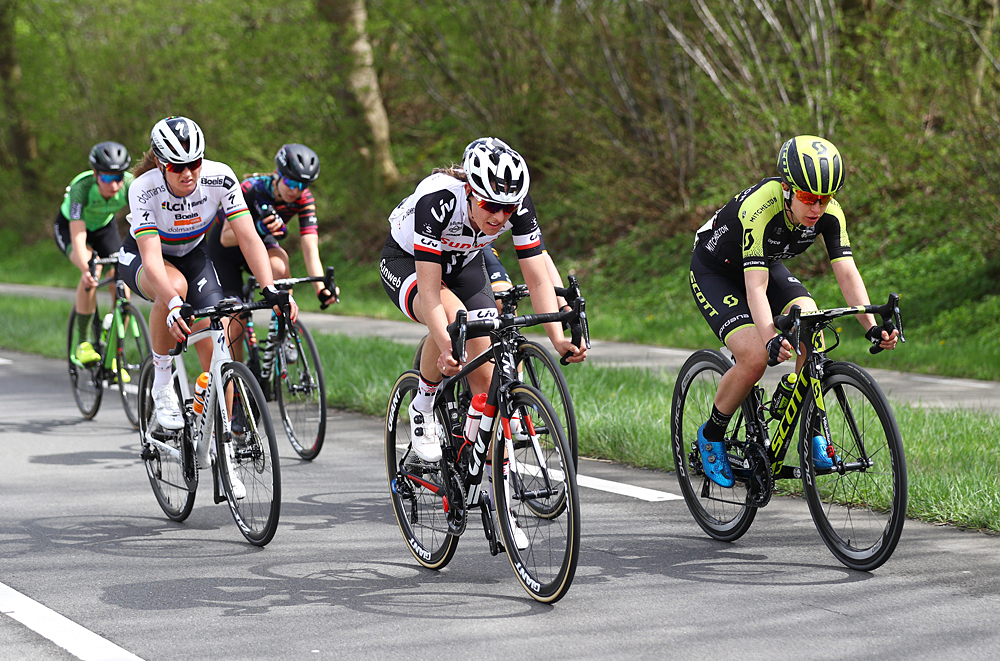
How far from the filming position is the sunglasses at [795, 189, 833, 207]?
4.75 metres

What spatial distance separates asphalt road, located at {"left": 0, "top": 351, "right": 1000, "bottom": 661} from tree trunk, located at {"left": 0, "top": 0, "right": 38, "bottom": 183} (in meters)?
27.8

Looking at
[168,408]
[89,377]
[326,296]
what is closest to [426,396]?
[168,408]

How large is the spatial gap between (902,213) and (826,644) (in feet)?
36.3

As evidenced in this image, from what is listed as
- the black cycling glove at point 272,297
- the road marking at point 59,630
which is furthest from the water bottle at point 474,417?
the black cycling glove at point 272,297

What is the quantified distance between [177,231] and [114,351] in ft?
9.97

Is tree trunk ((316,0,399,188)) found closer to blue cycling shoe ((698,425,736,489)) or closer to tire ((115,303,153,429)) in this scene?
tire ((115,303,153,429))

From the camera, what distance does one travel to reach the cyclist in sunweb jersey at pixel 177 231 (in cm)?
584

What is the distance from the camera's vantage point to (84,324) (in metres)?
9.39

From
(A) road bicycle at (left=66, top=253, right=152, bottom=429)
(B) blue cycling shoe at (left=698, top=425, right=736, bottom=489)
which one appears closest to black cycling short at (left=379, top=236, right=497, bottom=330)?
(B) blue cycling shoe at (left=698, top=425, right=736, bottom=489)

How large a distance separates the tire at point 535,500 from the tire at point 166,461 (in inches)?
85.3

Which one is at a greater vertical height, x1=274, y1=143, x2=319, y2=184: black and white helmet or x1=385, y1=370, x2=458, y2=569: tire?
x1=274, y1=143, x2=319, y2=184: black and white helmet

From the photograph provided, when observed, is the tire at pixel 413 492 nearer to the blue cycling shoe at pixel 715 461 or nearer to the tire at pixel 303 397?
the blue cycling shoe at pixel 715 461

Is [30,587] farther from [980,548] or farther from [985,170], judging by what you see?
[985,170]

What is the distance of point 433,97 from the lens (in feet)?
62.7
